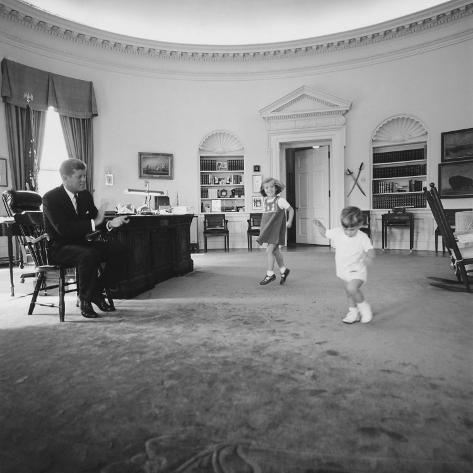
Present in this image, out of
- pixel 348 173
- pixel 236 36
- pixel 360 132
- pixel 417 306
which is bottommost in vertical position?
pixel 417 306

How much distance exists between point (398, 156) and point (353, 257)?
281 inches

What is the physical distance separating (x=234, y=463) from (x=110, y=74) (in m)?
9.94

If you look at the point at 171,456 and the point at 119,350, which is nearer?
the point at 171,456

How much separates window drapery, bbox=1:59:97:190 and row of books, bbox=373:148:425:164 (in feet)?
22.6

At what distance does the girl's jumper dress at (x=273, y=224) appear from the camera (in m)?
5.04

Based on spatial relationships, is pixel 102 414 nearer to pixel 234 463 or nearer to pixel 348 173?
pixel 234 463

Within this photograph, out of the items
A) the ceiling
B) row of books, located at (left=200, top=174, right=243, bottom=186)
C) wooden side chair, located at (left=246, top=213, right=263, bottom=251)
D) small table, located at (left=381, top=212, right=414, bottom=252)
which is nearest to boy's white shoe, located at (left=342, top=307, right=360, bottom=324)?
small table, located at (left=381, top=212, right=414, bottom=252)

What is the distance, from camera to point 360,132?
9625 mm

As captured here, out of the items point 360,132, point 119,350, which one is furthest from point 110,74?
point 119,350

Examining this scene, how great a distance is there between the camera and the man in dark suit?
3.49 meters

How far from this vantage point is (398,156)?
9.35 meters

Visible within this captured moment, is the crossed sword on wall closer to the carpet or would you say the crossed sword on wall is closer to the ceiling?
the ceiling

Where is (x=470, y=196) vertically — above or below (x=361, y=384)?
above

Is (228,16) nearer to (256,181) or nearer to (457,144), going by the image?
(256,181)
